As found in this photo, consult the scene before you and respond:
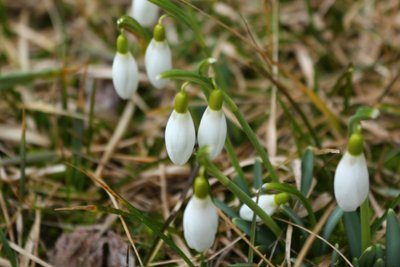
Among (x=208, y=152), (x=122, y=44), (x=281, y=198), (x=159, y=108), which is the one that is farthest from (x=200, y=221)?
(x=159, y=108)

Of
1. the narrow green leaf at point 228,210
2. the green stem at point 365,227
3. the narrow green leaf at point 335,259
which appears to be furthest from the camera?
the narrow green leaf at point 228,210

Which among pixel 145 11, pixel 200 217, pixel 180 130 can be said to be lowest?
pixel 200 217

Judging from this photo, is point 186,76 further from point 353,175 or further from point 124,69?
point 353,175

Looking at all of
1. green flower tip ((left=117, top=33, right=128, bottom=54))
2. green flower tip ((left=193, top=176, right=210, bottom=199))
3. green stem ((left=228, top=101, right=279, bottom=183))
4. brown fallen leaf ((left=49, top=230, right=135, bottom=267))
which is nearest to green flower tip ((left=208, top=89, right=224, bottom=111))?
green stem ((left=228, top=101, right=279, bottom=183))

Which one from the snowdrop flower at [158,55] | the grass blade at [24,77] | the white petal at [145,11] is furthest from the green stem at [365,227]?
the grass blade at [24,77]

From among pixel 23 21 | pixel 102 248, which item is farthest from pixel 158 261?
pixel 23 21

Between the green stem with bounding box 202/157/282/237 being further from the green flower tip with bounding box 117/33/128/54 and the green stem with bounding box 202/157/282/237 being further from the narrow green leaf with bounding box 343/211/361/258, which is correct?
the green flower tip with bounding box 117/33/128/54

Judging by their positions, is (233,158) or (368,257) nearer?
(368,257)

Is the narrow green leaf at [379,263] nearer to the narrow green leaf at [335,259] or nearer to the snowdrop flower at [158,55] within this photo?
the narrow green leaf at [335,259]
